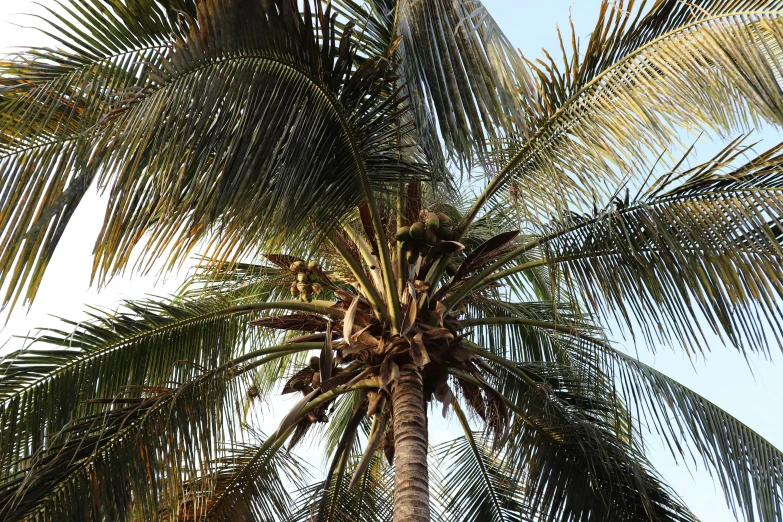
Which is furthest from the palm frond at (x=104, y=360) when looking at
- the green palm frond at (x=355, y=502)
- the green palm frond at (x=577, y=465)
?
the green palm frond at (x=577, y=465)

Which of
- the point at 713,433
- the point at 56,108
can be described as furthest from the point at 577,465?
the point at 56,108

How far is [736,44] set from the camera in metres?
3.98

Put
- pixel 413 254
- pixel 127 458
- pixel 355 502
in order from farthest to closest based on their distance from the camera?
pixel 355 502 → pixel 413 254 → pixel 127 458

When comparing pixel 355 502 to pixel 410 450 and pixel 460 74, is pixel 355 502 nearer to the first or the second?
pixel 410 450

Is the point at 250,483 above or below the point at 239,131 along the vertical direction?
below

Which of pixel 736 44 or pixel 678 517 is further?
pixel 678 517

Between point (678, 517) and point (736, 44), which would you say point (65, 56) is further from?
point (678, 517)

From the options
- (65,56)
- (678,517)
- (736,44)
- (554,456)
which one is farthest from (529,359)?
(65,56)

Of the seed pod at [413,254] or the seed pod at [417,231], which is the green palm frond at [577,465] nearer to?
the seed pod at [413,254]

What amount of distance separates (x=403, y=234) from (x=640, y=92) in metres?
1.53

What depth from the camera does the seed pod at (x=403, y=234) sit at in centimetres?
483

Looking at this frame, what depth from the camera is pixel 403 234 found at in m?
4.84

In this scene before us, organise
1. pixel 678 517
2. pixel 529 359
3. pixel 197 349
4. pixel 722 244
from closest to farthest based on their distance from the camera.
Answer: pixel 722 244
pixel 678 517
pixel 197 349
pixel 529 359

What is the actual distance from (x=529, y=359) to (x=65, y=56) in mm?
4528
